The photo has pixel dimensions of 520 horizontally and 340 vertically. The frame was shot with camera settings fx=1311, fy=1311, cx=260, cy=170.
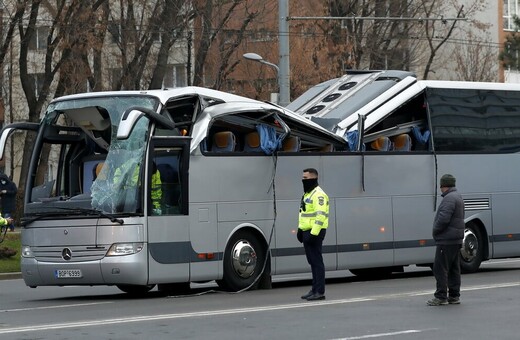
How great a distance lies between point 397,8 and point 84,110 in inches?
1237

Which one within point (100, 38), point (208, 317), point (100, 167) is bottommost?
point (208, 317)

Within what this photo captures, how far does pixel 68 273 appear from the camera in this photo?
18625 millimetres

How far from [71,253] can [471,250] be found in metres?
8.28

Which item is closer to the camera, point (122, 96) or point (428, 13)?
point (122, 96)

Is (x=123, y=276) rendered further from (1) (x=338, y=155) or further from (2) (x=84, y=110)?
(1) (x=338, y=155)

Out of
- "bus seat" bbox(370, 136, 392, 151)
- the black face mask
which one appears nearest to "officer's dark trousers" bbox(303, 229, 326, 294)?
the black face mask

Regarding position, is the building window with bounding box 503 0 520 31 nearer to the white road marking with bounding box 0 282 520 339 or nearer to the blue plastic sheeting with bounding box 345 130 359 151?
the blue plastic sheeting with bounding box 345 130 359 151

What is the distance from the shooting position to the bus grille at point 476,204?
23.8 m

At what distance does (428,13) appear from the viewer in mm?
49844

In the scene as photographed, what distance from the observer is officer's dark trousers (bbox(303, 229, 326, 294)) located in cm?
1755

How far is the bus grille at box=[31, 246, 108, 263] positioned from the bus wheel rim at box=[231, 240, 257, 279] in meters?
2.28

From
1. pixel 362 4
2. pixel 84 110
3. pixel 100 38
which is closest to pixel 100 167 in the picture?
pixel 84 110

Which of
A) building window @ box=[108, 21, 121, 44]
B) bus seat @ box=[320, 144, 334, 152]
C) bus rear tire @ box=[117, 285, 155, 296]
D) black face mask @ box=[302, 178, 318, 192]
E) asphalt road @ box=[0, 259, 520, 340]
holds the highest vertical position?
building window @ box=[108, 21, 121, 44]

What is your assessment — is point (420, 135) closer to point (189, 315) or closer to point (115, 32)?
point (189, 315)
